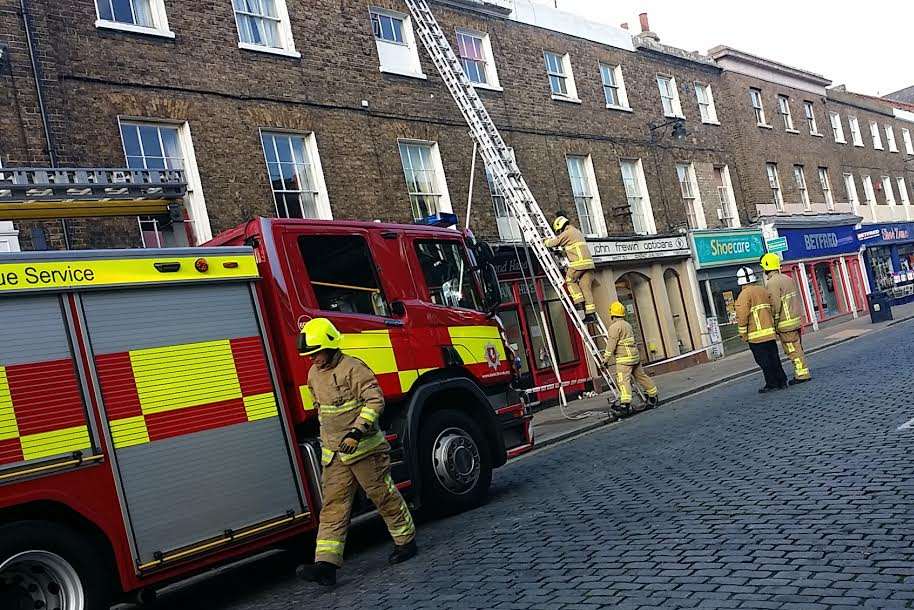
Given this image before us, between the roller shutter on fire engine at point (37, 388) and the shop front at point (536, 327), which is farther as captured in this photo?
the shop front at point (536, 327)

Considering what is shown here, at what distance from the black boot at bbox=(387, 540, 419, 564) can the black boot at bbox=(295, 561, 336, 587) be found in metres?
0.56

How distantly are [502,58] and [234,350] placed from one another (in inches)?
549

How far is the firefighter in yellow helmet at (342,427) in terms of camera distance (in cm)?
562

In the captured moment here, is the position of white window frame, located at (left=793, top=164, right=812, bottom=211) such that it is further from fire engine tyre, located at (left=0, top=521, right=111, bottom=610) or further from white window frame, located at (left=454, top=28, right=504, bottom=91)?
fire engine tyre, located at (left=0, top=521, right=111, bottom=610)

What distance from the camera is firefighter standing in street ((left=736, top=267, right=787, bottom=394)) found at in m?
11.9

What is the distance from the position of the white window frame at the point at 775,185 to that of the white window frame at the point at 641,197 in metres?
8.30

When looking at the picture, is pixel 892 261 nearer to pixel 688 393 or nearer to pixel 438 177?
pixel 688 393

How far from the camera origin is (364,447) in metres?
5.73

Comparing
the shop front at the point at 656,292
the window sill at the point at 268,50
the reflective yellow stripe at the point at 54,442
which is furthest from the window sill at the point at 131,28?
the shop front at the point at 656,292

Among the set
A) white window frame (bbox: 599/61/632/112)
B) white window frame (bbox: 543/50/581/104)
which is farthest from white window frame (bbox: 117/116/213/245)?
white window frame (bbox: 599/61/632/112)

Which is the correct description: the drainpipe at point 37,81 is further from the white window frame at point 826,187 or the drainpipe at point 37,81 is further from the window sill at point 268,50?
the white window frame at point 826,187

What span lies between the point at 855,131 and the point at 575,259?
91.4ft

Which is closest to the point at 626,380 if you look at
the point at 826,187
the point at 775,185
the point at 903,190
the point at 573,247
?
the point at 573,247

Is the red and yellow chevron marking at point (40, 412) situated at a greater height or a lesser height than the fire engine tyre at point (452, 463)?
greater
